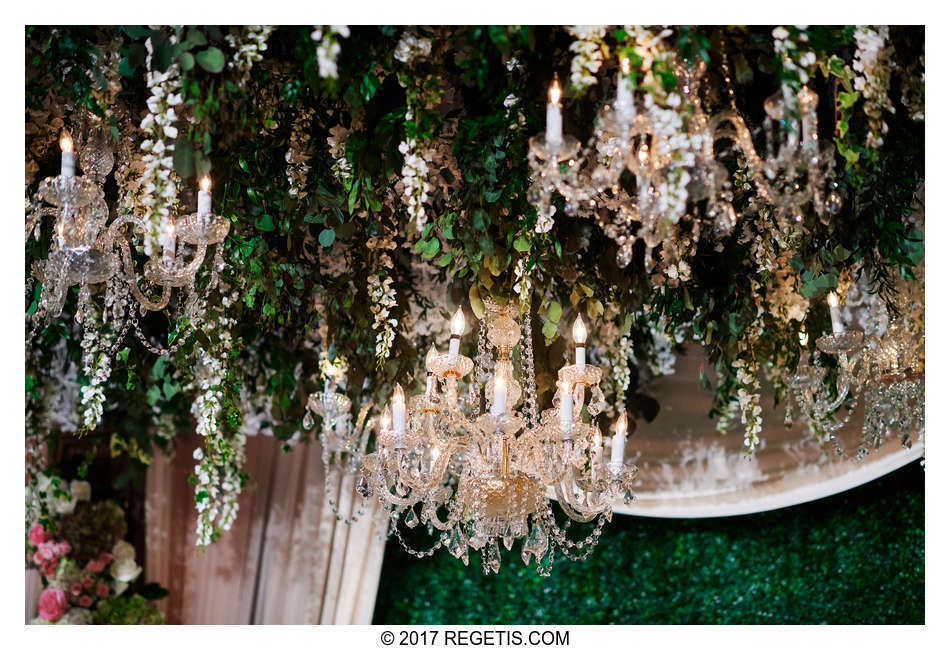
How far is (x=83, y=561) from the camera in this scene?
4.15 meters

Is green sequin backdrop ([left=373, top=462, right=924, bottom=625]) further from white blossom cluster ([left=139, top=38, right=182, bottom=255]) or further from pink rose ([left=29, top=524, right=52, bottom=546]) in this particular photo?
white blossom cluster ([left=139, top=38, right=182, bottom=255])

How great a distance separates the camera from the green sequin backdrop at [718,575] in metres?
4.00

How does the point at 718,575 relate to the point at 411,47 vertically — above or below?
below

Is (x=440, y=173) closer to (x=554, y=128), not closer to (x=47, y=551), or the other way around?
(x=554, y=128)

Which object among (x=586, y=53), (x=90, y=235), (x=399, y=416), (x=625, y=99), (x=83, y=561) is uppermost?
Answer: (x=586, y=53)

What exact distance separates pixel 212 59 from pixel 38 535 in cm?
335

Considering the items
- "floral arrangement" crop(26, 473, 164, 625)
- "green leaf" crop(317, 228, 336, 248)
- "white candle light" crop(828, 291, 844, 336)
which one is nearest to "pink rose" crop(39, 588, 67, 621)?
"floral arrangement" crop(26, 473, 164, 625)

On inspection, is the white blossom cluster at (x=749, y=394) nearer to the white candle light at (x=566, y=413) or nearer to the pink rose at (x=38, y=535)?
the white candle light at (x=566, y=413)

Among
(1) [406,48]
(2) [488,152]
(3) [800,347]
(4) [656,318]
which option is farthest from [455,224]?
(3) [800,347]

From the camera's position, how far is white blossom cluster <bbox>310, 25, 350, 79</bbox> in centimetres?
153

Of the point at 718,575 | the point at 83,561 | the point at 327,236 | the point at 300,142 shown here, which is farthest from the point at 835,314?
the point at 83,561

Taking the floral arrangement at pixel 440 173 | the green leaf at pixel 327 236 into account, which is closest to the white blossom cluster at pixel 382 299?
the floral arrangement at pixel 440 173

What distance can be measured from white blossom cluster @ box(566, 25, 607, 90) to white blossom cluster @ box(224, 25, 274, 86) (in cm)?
67

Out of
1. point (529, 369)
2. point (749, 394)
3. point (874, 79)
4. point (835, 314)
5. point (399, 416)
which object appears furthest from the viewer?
point (749, 394)
